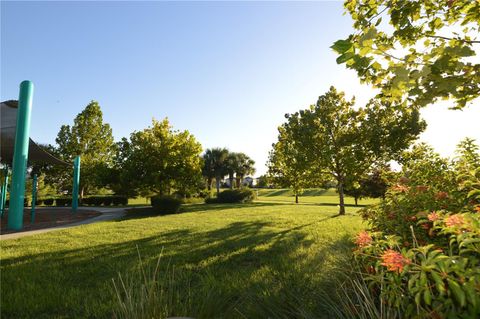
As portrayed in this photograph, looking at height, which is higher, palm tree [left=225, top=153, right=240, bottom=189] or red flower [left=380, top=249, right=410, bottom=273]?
palm tree [left=225, top=153, right=240, bottom=189]

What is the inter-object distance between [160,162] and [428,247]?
22582 millimetres

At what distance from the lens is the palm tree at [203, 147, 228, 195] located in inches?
1768

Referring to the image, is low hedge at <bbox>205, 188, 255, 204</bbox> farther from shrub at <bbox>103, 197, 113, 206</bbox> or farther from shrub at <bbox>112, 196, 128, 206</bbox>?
shrub at <bbox>103, 197, 113, 206</bbox>

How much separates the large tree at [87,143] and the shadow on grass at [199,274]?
25.9m

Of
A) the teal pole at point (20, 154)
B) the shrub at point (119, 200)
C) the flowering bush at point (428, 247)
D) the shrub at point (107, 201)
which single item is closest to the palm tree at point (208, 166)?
the shrub at point (119, 200)

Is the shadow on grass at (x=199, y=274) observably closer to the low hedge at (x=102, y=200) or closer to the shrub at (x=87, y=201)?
the low hedge at (x=102, y=200)

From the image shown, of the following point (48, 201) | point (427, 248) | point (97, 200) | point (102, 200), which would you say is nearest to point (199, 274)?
point (427, 248)

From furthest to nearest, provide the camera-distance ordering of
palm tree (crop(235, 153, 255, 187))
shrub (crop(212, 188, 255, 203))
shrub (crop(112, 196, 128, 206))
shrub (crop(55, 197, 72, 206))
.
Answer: palm tree (crop(235, 153, 255, 187)) → shrub (crop(112, 196, 128, 206)) → shrub (crop(212, 188, 255, 203)) → shrub (crop(55, 197, 72, 206))

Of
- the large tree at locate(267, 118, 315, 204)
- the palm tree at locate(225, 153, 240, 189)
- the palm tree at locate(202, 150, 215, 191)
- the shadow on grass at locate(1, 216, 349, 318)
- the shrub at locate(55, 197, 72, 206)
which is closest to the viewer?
the shadow on grass at locate(1, 216, 349, 318)

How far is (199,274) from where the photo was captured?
201 inches

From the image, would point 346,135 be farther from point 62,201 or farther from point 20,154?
point 62,201

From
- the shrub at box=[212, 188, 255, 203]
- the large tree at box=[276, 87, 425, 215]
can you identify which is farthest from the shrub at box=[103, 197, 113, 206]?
the large tree at box=[276, 87, 425, 215]

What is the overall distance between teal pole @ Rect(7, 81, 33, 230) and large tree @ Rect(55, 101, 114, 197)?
70.1ft

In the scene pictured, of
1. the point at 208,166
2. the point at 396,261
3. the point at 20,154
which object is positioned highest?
the point at 208,166
